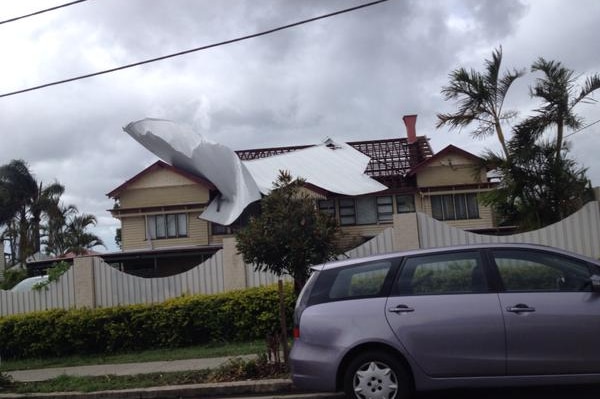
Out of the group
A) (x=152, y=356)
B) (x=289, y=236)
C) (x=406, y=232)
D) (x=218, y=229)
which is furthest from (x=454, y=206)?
(x=289, y=236)

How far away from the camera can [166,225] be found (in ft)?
99.6

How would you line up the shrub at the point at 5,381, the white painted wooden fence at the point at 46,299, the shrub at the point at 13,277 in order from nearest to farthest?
the shrub at the point at 5,381, the white painted wooden fence at the point at 46,299, the shrub at the point at 13,277

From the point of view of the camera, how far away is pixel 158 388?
8695 mm

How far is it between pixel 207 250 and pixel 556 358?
21.5 m

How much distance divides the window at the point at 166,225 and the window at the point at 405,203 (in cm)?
1003

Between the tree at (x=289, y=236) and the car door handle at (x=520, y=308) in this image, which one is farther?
the tree at (x=289, y=236)

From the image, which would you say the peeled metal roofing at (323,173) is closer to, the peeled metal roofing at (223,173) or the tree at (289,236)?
the peeled metal roofing at (223,173)

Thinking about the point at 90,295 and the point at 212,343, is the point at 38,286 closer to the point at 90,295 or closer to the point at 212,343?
the point at 90,295

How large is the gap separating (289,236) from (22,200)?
44.2 metres

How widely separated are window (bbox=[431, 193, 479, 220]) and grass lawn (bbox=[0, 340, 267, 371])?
770 inches

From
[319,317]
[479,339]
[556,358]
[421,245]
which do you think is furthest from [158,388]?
[421,245]

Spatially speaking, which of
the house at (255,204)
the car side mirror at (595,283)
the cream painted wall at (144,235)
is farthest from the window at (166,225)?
the car side mirror at (595,283)

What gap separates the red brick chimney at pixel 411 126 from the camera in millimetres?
35062

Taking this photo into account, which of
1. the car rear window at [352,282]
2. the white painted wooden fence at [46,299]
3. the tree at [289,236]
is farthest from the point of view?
the white painted wooden fence at [46,299]
